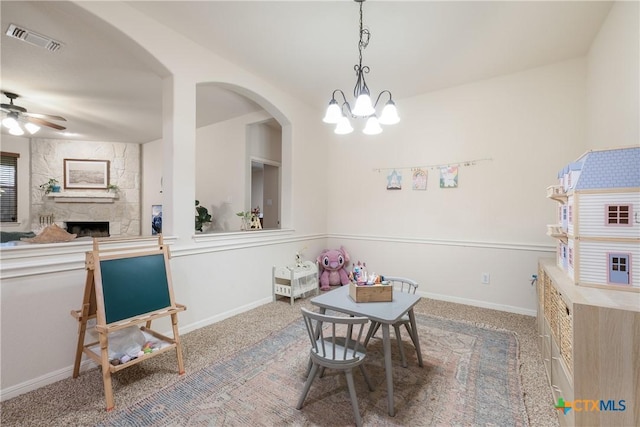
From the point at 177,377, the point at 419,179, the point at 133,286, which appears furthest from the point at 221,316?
the point at 419,179

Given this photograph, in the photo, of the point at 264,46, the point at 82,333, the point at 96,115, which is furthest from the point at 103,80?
the point at 82,333

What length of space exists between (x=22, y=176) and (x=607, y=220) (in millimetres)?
8177

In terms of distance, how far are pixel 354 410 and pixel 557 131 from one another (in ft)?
10.9

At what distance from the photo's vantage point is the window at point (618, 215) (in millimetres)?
1272

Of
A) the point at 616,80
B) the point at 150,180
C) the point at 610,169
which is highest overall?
the point at 616,80

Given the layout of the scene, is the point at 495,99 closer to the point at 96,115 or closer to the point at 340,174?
the point at 340,174

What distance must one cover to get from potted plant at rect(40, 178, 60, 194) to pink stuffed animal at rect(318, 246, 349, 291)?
563 centimetres

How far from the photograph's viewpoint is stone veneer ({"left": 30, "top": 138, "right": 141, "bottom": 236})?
5.39 metres

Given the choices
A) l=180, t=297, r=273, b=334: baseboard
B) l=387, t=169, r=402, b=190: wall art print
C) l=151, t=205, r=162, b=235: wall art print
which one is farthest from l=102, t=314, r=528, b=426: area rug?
l=151, t=205, r=162, b=235: wall art print

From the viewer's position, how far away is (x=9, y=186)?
5082 mm

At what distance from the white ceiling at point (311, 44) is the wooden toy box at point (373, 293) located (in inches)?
83.3

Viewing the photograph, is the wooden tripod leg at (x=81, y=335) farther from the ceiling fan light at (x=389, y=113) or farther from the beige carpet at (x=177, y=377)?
the ceiling fan light at (x=389, y=113)

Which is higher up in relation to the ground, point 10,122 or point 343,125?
point 10,122

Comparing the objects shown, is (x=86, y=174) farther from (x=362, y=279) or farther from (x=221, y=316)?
(x=362, y=279)
